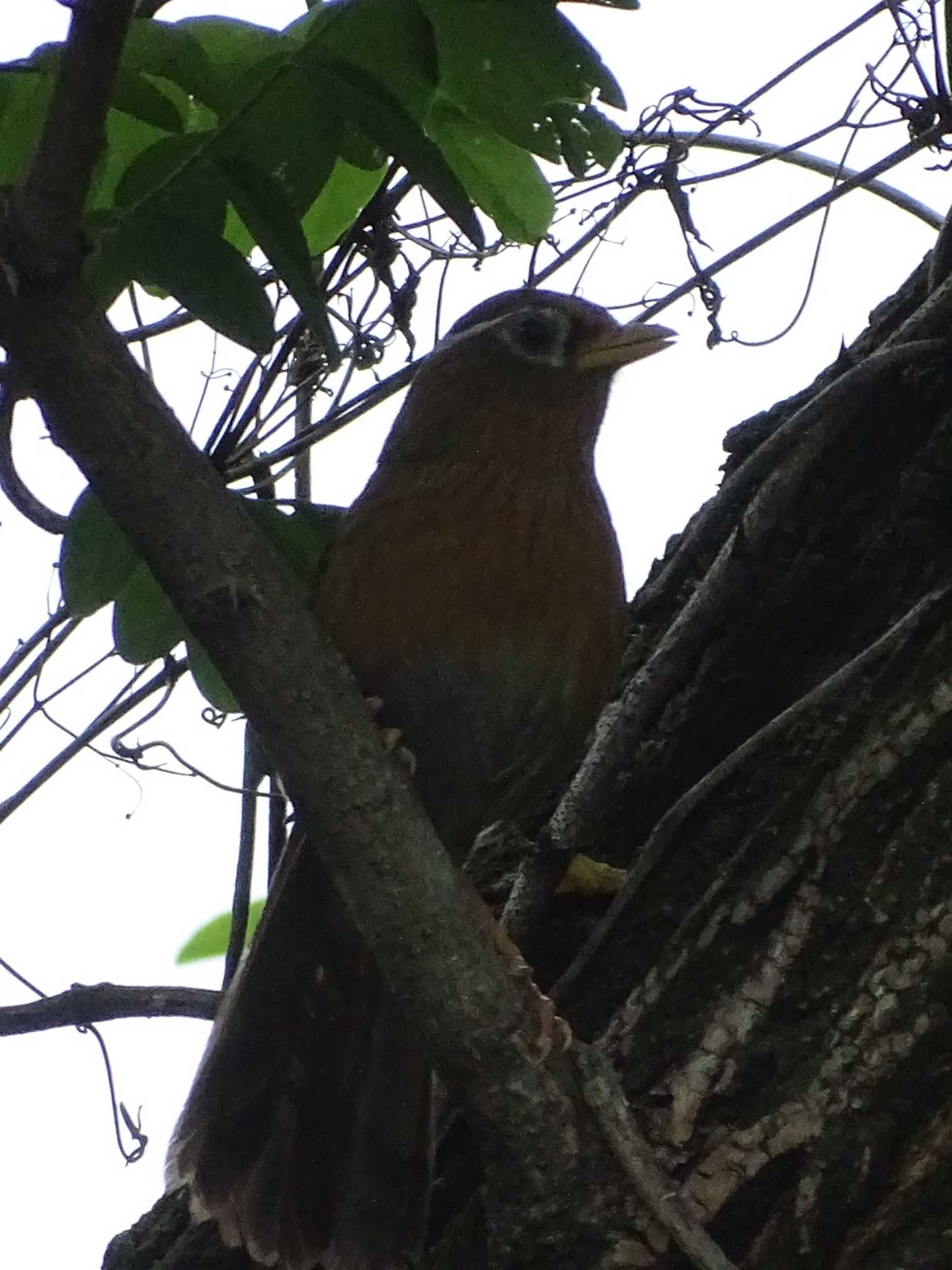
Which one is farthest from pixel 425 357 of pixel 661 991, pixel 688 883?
pixel 661 991

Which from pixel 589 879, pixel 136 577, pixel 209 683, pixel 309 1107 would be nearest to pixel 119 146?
pixel 136 577

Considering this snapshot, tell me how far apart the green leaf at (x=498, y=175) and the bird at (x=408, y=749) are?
17.0 inches

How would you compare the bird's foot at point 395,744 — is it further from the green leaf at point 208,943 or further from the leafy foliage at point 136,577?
the green leaf at point 208,943

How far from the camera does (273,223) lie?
2.05 m

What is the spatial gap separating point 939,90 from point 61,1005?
2229mm

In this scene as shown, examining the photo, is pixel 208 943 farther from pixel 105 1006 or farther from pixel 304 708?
pixel 304 708

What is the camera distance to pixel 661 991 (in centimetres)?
214

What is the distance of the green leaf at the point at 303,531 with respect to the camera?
8.74 ft

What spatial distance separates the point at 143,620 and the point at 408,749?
0.46m

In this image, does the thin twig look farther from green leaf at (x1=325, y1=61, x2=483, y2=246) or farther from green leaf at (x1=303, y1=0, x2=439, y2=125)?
green leaf at (x1=303, y1=0, x2=439, y2=125)

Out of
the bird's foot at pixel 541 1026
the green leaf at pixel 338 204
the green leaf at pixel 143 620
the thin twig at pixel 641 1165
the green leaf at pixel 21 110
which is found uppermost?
the green leaf at pixel 338 204

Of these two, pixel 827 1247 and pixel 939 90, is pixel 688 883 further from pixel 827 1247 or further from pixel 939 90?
pixel 939 90

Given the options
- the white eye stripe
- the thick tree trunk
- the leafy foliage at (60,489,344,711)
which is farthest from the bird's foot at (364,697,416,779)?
the white eye stripe

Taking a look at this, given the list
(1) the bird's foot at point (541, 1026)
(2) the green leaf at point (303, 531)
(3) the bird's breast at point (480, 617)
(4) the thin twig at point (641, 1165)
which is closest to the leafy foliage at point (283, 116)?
(3) the bird's breast at point (480, 617)
